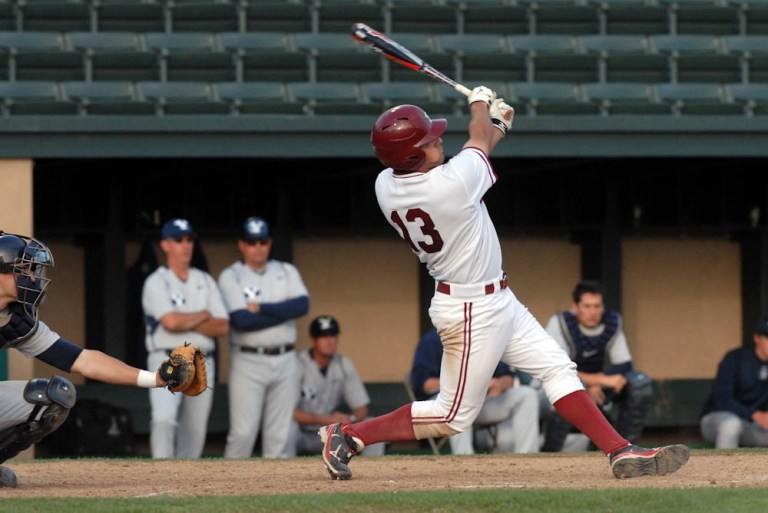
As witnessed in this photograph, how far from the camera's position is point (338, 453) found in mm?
5168

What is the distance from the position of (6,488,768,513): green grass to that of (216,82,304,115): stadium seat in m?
4.05

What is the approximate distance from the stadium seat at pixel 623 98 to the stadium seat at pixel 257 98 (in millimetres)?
1857

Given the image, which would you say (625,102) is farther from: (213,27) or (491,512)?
(491,512)

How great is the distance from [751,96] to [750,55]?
53 cm

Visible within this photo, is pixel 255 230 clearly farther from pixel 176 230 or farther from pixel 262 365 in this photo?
pixel 262 365

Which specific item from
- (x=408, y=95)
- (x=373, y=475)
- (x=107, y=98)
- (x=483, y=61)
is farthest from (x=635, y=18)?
(x=373, y=475)

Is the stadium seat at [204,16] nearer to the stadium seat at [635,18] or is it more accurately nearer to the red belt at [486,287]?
the stadium seat at [635,18]

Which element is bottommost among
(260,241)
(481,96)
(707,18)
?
(260,241)

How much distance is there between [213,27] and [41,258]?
15.2 ft

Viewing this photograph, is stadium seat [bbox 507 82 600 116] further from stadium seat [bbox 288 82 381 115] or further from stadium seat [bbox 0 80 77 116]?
stadium seat [bbox 0 80 77 116]

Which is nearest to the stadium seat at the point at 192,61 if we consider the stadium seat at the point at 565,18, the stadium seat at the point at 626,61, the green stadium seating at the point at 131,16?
the green stadium seating at the point at 131,16

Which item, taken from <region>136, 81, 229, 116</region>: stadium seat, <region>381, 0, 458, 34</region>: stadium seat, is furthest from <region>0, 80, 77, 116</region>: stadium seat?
<region>381, 0, 458, 34</region>: stadium seat

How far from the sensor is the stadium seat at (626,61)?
29.9ft

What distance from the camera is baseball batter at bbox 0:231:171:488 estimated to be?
473 centimetres
